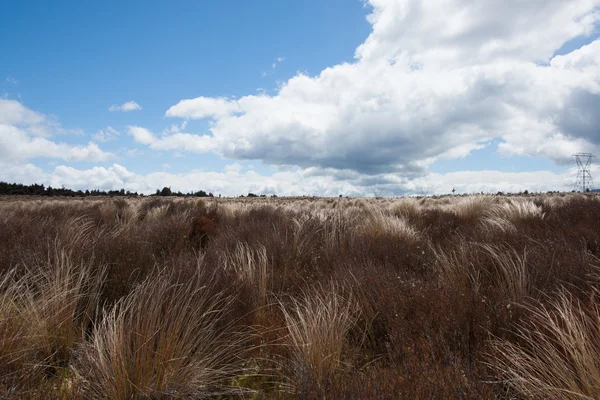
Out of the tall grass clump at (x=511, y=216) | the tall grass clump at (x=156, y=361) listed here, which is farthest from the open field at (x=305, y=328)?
the tall grass clump at (x=511, y=216)

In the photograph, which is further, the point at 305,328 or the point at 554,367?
the point at 305,328

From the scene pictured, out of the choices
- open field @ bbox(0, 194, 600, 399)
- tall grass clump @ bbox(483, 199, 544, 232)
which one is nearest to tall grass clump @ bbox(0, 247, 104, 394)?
open field @ bbox(0, 194, 600, 399)

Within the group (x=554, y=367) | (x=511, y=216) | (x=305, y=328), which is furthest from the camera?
(x=511, y=216)

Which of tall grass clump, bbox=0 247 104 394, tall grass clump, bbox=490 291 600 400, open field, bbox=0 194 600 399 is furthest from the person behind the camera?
tall grass clump, bbox=0 247 104 394

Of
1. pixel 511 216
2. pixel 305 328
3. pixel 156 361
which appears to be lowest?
pixel 156 361

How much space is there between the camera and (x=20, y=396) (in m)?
1.79

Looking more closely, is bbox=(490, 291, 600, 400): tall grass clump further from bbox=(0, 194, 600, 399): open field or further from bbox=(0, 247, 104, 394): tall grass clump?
bbox=(0, 247, 104, 394): tall grass clump

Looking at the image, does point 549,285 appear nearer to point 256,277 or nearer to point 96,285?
point 256,277

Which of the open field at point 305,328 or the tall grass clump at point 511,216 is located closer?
the open field at point 305,328

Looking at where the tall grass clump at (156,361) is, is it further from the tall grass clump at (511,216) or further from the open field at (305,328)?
the tall grass clump at (511,216)

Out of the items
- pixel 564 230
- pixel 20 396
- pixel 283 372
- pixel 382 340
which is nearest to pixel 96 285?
pixel 20 396

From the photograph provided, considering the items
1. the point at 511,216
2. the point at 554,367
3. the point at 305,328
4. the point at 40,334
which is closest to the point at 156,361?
the point at 305,328

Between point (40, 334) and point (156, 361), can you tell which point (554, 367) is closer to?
point (156, 361)

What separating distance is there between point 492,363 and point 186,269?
3.02 metres
